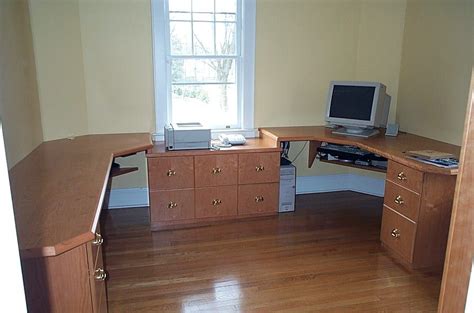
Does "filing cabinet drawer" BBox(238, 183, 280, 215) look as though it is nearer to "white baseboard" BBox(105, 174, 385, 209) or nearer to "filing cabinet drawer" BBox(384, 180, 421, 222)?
"white baseboard" BBox(105, 174, 385, 209)

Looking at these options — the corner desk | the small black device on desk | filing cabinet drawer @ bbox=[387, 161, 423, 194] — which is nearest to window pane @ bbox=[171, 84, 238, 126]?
the small black device on desk

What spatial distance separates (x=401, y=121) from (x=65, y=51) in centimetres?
306

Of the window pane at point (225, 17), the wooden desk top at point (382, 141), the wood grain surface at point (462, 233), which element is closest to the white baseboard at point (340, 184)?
the wooden desk top at point (382, 141)

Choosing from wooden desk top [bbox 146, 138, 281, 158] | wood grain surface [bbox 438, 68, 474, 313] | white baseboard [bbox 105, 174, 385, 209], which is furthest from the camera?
white baseboard [bbox 105, 174, 385, 209]

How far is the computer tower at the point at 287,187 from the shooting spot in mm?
3494

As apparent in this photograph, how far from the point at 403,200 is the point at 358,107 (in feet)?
3.46

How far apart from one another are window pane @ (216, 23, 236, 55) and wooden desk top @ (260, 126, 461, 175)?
812mm

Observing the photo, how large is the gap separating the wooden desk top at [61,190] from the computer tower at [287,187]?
122cm

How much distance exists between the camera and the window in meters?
3.42

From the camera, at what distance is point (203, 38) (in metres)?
3.52

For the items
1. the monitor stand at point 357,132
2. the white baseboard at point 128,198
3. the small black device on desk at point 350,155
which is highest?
the monitor stand at point 357,132

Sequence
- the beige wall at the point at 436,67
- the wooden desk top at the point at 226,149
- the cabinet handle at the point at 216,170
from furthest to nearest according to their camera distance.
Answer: the cabinet handle at the point at 216,170 → the wooden desk top at the point at 226,149 → the beige wall at the point at 436,67

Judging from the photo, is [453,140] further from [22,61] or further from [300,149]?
[22,61]

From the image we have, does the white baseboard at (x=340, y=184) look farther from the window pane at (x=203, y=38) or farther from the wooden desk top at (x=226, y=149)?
the window pane at (x=203, y=38)
